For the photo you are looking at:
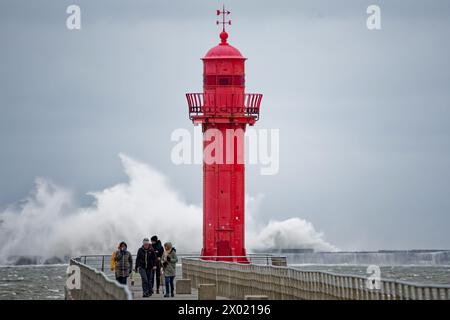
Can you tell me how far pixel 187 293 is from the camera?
50719 millimetres

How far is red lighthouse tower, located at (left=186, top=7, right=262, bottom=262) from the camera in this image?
203ft

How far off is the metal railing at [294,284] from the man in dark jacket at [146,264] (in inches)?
124

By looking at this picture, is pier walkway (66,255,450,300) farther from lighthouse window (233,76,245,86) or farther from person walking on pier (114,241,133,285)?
lighthouse window (233,76,245,86)

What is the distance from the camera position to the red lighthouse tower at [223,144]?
203ft

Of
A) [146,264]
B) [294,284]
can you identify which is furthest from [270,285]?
[146,264]

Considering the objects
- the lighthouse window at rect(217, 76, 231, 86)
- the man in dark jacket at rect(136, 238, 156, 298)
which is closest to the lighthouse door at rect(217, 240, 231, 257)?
the lighthouse window at rect(217, 76, 231, 86)

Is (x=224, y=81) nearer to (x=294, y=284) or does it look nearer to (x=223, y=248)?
(x=223, y=248)

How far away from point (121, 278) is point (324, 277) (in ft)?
24.6

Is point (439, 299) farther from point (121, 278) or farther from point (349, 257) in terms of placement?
point (349, 257)

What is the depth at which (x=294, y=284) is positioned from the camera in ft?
144

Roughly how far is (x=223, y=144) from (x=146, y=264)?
1672 centimetres

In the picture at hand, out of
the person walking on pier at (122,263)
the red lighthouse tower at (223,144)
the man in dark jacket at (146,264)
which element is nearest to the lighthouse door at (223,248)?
the red lighthouse tower at (223,144)
